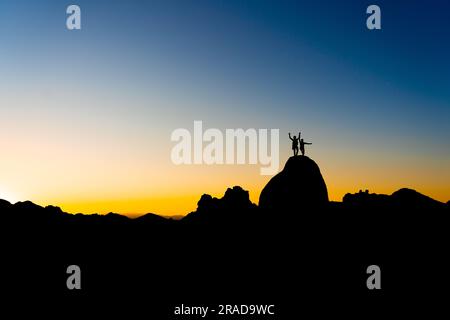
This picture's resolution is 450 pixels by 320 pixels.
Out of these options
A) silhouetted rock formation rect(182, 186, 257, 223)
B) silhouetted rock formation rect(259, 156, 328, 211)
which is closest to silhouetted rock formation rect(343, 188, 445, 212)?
silhouetted rock formation rect(259, 156, 328, 211)

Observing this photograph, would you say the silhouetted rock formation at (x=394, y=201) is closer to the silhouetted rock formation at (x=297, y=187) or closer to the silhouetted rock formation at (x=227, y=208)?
the silhouetted rock formation at (x=297, y=187)

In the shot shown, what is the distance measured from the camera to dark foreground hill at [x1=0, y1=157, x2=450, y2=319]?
61.8 metres

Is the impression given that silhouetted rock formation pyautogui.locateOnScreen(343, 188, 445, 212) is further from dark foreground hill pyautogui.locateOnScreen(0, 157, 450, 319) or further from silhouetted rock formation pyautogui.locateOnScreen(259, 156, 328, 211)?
silhouetted rock formation pyautogui.locateOnScreen(259, 156, 328, 211)

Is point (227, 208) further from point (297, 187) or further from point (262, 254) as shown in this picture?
point (297, 187)

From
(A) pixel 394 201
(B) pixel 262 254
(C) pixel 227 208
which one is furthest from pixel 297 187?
(A) pixel 394 201

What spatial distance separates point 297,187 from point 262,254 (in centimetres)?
1477

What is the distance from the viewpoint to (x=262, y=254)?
2692 inches

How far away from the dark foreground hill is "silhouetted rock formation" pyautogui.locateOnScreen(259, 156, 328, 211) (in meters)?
0.18

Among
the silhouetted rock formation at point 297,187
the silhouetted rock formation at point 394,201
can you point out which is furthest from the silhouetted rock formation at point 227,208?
the silhouetted rock formation at point 394,201

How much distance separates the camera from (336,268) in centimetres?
6412
